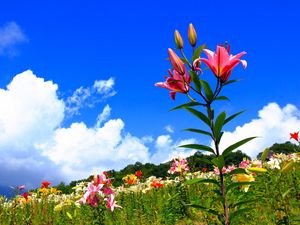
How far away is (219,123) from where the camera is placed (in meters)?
1.87

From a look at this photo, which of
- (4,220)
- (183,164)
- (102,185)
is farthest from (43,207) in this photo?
(102,185)

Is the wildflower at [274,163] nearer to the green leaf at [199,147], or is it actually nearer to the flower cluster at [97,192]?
the flower cluster at [97,192]

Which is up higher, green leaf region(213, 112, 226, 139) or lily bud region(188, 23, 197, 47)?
lily bud region(188, 23, 197, 47)

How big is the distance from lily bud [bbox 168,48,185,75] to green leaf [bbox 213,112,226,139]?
13.0 inches

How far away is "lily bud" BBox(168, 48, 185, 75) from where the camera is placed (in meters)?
2.04

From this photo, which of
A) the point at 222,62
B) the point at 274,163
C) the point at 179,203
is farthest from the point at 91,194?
the point at 274,163

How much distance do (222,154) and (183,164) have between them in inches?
212

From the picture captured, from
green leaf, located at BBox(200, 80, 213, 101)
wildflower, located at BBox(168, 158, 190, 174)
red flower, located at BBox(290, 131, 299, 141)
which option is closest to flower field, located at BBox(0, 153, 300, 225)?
wildflower, located at BBox(168, 158, 190, 174)

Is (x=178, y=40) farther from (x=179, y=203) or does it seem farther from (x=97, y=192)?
(x=179, y=203)

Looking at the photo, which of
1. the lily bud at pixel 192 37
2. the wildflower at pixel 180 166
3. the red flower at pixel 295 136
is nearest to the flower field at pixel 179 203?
the wildflower at pixel 180 166

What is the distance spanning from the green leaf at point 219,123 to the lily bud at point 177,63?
33 cm

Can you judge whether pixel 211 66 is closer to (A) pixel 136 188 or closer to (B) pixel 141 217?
(B) pixel 141 217

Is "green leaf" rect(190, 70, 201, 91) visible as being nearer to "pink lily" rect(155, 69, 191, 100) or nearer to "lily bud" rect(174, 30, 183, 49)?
"pink lily" rect(155, 69, 191, 100)

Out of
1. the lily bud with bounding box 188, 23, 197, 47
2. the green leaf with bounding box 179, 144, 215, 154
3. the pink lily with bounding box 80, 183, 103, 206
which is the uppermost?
the lily bud with bounding box 188, 23, 197, 47
